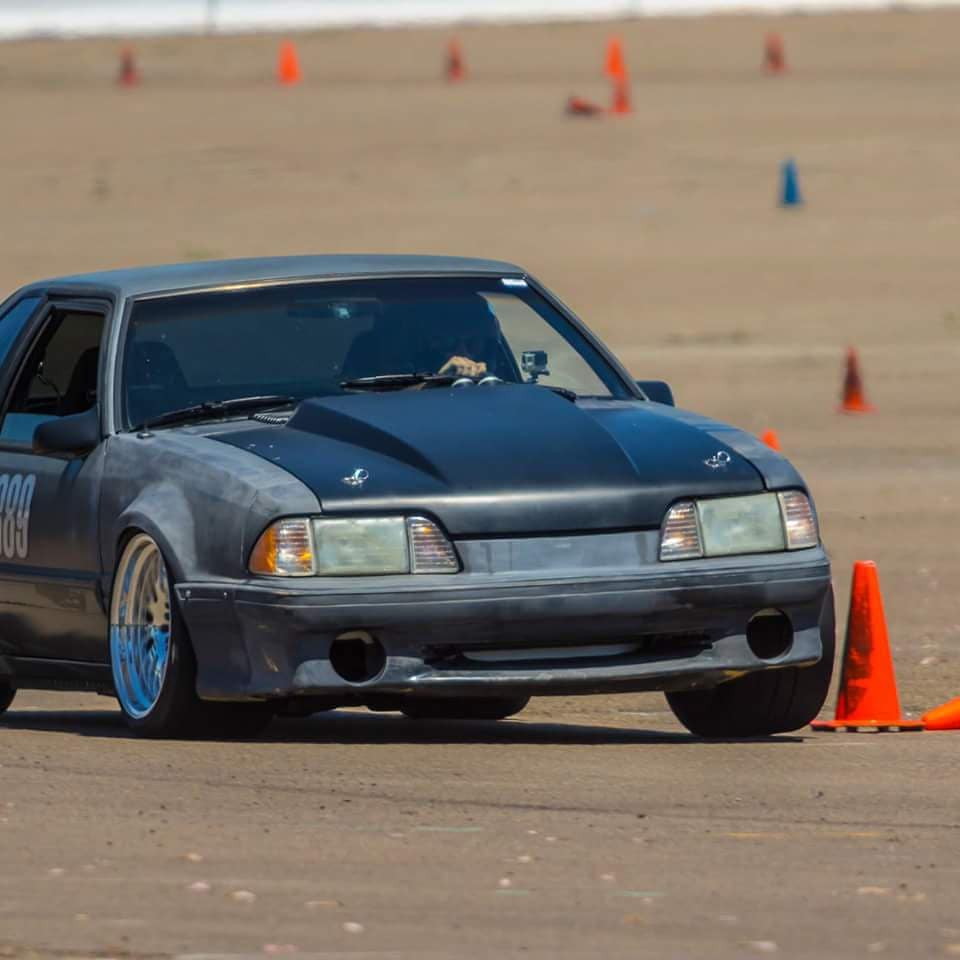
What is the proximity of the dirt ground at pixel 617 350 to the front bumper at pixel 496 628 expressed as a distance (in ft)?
0.75

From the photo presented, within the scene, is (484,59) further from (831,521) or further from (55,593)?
(55,593)

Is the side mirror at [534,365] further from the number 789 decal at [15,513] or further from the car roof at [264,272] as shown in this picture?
the number 789 decal at [15,513]

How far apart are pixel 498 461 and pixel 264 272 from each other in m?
1.60

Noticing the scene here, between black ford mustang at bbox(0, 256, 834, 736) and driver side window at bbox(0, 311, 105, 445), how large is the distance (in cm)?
2

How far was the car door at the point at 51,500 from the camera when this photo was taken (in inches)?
366

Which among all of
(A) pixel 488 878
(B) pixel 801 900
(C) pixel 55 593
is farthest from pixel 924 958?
(C) pixel 55 593

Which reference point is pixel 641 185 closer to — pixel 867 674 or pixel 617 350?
pixel 617 350

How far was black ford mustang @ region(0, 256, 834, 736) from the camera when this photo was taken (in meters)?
8.30

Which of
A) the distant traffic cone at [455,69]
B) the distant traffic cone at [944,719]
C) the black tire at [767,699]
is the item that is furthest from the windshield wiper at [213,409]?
the distant traffic cone at [455,69]

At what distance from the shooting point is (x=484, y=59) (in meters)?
50.7

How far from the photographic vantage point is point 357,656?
8.43 m

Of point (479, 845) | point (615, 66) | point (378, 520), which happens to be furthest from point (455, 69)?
point (479, 845)

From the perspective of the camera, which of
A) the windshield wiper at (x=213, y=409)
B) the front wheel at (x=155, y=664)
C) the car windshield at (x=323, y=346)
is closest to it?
the front wheel at (x=155, y=664)

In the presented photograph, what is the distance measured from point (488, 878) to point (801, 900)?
68cm
